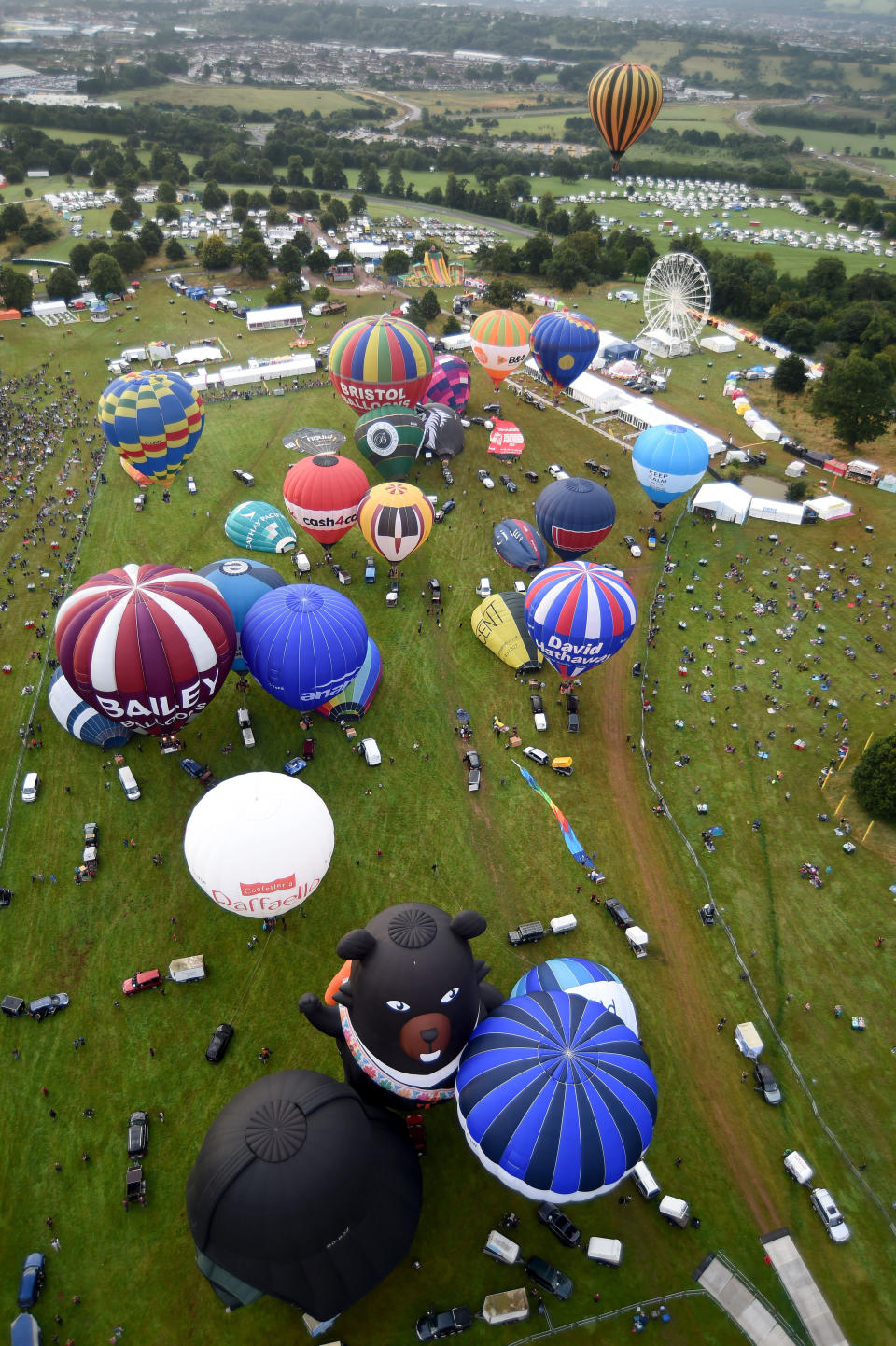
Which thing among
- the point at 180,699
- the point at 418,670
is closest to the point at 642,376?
the point at 418,670

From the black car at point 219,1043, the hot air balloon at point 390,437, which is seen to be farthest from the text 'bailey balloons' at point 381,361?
the black car at point 219,1043

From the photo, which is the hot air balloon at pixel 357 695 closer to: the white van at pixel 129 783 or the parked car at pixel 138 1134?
the white van at pixel 129 783

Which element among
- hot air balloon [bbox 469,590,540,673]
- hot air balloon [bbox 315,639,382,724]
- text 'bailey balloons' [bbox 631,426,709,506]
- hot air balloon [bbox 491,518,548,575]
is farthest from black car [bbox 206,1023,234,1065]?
text 'bailey balloons' [bbox 631,426,709,506]

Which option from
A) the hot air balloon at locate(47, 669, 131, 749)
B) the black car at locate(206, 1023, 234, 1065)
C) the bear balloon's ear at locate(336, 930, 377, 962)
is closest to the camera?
the bear balloon's ear at locate(336, 930, 377, 962)

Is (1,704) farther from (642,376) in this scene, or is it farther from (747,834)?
(642,376)

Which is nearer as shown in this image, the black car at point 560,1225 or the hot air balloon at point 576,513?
the black car at point 560,1225

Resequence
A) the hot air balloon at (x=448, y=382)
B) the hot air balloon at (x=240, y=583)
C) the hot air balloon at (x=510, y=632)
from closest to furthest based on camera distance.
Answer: the hot air balloon at (x=240, y=583) < the hot air balloon at (x=510, y=632) < the hot air balloon at (x=448, y=382)

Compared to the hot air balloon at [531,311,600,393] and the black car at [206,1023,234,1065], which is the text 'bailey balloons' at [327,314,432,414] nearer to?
the hot air balloon at [531,311,600,393]
